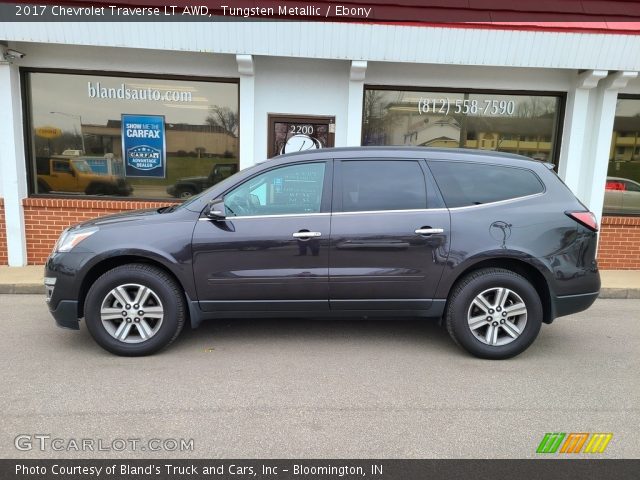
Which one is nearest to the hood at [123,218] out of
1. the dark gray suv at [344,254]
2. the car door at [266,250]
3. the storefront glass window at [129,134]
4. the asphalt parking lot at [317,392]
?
the dark gray suv at [344,254]

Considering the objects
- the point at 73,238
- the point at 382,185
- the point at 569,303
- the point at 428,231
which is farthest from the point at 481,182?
the point at 73,238

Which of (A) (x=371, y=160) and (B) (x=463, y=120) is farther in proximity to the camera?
(B) (x=463, y=120)

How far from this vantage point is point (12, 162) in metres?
Result: 6.58

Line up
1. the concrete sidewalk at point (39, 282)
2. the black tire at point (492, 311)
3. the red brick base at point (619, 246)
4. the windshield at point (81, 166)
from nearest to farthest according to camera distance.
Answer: the black tire at point (492, 311), the concrete sidewalk at point (39, 282), the windshield at point (81, 166), the red brick base at point (619, 246)

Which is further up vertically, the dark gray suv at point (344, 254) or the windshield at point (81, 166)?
the windshield at point (81, 166)

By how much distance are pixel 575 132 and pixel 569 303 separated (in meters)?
4.29

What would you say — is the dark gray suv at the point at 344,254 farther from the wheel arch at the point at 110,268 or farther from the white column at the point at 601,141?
the white column at the point at 601,141

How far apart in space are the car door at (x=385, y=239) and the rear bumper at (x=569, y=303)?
1072 millimetres

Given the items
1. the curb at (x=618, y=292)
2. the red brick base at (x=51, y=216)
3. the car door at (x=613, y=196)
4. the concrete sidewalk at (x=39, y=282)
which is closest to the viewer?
the concrete sidewalk at (x=39, y=282)

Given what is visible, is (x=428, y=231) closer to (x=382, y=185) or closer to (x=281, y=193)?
(x=382, y=185)

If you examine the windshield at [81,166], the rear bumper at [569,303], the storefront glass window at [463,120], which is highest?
the storefront glass window at [463,120]

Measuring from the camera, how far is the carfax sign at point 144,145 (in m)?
7.04

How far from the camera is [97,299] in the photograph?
3.73m
